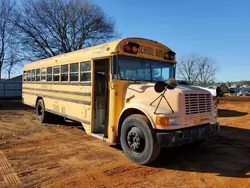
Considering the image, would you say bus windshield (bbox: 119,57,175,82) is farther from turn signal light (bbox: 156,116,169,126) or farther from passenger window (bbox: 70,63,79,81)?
passenger window (bbox: 70,63,79,81)

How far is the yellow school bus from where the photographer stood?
4.01 metres

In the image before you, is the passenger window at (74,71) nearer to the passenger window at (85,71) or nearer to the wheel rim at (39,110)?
the passenger window at (85,71)

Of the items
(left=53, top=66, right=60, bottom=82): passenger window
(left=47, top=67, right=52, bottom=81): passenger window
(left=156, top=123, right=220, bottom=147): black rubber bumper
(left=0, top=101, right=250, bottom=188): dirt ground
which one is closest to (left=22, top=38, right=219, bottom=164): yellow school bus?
(left=156, top=123, right=220, bottom=147): black rubber bumper

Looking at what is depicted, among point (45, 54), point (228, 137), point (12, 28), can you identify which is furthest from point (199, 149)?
point (12, 28)

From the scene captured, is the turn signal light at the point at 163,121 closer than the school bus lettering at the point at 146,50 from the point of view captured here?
Yes

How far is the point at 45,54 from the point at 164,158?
21.7 metres

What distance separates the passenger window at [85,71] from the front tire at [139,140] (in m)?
A: 1.72

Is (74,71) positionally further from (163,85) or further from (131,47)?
(163,85)

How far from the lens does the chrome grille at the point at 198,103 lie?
4141mm

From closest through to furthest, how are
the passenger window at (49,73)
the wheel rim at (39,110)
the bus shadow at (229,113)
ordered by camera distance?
the passenger window at (49,73) → the wheel rim at (39,110) → the bus shadow at (229,113)

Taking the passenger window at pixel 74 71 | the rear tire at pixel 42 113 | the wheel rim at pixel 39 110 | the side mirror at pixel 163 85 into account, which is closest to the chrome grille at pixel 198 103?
the side mirror at pixel 163 85

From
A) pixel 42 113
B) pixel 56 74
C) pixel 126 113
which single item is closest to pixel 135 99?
pixel 126 113

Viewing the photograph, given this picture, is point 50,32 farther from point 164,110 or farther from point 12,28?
point 164,110

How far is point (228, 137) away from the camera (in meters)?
6.72
